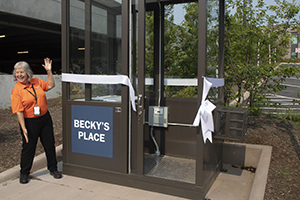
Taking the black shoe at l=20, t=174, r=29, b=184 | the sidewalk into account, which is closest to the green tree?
the sidewalk

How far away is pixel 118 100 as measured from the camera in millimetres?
3986

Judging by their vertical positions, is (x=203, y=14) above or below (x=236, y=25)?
below

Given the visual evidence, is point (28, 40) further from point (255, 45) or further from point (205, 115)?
point (205, 115)

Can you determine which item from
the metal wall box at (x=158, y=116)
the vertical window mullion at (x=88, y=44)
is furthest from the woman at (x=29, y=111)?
the metal wall box at (x=158, y=116)

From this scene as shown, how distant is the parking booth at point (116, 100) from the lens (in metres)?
3.71

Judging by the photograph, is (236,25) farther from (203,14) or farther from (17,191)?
(17,191)

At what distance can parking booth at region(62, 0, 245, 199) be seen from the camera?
3705 mm

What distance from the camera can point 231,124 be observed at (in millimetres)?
3766

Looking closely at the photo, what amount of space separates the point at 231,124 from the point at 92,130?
1990 millimetres

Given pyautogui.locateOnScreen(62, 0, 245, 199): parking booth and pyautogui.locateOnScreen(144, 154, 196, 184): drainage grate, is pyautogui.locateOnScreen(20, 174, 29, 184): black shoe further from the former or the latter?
pyautogui.locateOnScreen(144, 154, 196, 184): drainage grate

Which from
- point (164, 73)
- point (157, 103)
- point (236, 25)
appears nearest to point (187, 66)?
point (164, 73)

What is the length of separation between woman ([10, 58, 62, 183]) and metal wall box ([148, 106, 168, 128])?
1.70m

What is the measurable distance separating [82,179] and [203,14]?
291 centimetres

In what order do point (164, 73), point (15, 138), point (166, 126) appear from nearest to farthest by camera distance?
1. point (166, 126)
2. point (164, 73)
3. point (15, 138)
